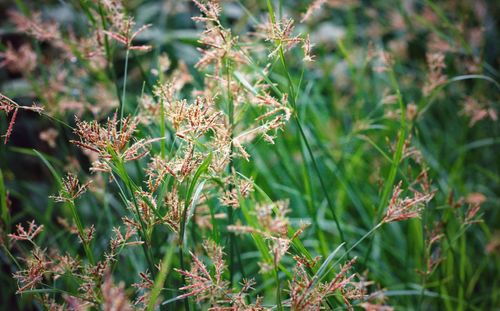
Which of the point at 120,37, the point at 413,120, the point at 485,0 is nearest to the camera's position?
the point at 120,37

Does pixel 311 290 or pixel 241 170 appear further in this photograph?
pixel 241 170

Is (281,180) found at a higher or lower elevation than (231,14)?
lower

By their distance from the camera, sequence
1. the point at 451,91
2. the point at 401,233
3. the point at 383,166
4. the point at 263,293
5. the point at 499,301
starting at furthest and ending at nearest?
the point at 451,91 < the point at 383,166 < the point at 401,233 < the point at 263,293 < the point at 499,301

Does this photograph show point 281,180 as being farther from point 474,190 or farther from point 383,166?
point 474,190

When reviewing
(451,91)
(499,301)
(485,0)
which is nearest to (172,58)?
(451,91)

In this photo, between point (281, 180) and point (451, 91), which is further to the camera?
point (451, 91)

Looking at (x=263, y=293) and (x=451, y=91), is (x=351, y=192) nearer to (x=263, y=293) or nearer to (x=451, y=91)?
(x=263, y=293)

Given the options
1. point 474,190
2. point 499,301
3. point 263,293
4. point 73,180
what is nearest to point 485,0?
point 474,190

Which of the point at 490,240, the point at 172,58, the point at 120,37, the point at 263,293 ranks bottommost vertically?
the point at 263,293
